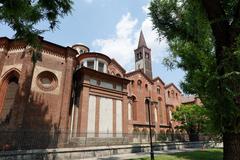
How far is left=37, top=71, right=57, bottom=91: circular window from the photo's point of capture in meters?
19.0

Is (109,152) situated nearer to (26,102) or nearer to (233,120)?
(26,102)

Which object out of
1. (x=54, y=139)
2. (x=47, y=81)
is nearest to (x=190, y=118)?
(x=54, y=139)

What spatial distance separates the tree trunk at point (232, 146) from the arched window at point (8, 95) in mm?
18135

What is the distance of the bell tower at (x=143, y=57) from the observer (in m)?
69.4

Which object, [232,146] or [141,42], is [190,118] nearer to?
[232,146]

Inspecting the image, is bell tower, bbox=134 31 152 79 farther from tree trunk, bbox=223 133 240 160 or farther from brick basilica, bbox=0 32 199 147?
tree trunk, bbox=223 133 240 160

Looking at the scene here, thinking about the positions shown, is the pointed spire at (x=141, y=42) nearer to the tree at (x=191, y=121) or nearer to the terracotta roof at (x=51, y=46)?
the tree at (x=191, y=121)

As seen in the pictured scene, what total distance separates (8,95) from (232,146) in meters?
19.8

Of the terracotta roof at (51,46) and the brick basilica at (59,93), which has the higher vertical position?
the terracotta roof at (51,46)

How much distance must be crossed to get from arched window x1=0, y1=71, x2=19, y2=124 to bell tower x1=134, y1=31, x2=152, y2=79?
2114 inches

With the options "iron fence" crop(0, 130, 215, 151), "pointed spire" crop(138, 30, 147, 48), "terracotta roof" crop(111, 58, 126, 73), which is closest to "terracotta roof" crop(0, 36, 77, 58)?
"iron fence" crop(0, 130, 215, 151)

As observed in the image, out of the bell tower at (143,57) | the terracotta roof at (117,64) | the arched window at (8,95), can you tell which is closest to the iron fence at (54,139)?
the arched window at (8,95)

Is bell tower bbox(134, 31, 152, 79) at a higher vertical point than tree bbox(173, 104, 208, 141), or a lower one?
higher

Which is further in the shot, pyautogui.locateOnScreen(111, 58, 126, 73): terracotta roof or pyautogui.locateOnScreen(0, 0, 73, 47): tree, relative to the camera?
pyautogui.locateOnScreen(111, 58, 126, 73): terracotta roof
